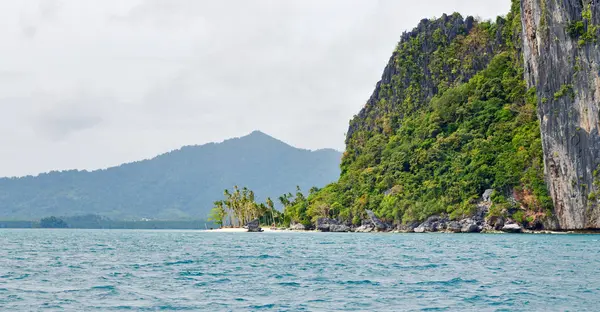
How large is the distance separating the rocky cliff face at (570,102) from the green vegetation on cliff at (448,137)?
7.04 metres

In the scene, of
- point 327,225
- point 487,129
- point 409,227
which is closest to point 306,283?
point 409,227

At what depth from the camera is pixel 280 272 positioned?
46.0 metres

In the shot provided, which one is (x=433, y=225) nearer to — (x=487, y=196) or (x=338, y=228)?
(x=487, y=196)

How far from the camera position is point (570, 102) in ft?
378

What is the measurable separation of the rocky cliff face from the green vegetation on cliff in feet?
23.1

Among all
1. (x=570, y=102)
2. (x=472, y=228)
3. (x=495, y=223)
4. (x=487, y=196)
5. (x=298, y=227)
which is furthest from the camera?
(x=298, y=227)

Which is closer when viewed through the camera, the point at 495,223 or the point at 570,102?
the point at 570,102

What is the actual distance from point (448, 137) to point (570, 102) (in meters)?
41.3

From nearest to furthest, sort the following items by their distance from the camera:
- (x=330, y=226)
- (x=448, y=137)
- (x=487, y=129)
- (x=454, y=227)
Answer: (x=454, y=227) → (x=487, y=129) → (x=448, y=137) → (x=330, y=226)

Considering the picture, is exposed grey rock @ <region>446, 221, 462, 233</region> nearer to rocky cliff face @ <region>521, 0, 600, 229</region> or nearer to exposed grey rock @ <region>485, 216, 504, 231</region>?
exposed grey rock @ <region>485, 216, 504, 231</region>

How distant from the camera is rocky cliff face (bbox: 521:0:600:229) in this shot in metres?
111

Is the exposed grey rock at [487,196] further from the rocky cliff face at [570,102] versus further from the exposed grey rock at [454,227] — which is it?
the rocky cliff face at [570,102]

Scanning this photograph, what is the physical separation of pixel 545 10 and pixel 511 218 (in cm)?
3680

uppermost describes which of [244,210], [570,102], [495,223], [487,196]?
[570,102]
